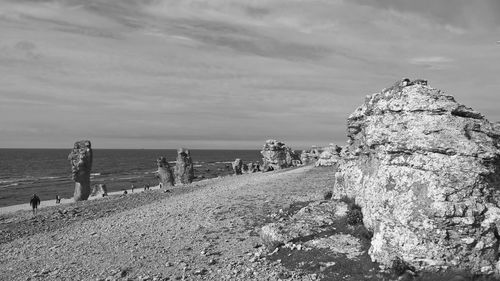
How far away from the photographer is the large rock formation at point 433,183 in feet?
56.0

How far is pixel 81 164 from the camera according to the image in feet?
191

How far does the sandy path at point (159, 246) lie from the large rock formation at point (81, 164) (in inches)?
941

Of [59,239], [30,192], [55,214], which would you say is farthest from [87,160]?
[30,192]

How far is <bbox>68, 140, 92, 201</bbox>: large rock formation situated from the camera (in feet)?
191

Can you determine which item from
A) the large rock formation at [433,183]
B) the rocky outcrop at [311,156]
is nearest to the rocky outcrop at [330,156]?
the rocky outcrop at [311,156]

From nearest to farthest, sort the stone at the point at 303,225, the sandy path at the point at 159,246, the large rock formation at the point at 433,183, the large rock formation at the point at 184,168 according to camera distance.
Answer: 1. the large rock formation at the point at 433,183
2. the sandy path at the point at 159,246
3. the stone at the point at 303,225
4. the large rock formation at the point at 184,168

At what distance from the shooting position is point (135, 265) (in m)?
23.5

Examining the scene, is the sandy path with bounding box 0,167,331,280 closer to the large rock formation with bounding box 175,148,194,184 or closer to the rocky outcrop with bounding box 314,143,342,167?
the rocky outcrop with bounding box 314,143,342,167

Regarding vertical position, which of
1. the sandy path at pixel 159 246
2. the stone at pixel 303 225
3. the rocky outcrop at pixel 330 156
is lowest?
the sandy path at pixel 159 246

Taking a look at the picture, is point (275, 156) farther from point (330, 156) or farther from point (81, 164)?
point (81, 164)

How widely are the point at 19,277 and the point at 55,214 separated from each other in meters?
19.7

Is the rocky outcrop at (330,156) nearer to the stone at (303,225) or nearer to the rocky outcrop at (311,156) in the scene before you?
the rocky outcrop at (311,156)

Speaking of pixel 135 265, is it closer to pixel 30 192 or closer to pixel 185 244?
pixel 185 244

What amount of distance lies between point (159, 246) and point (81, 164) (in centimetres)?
3698
